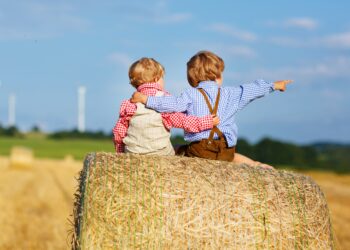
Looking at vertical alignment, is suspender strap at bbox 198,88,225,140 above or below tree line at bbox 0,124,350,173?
above

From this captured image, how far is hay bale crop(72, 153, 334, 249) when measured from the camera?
236 inches

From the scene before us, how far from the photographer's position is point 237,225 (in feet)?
20.0

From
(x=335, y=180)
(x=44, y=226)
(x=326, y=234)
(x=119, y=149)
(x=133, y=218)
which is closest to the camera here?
(x=133, y=218)

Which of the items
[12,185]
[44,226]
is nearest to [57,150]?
[12,185]

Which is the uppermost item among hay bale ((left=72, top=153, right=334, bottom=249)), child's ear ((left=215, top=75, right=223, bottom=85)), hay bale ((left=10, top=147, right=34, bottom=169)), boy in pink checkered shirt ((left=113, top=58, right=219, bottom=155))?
child's ear ((left=215, top=75, right=223, bottom=85))

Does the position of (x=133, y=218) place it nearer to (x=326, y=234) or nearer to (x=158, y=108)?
(x=158, y=108)

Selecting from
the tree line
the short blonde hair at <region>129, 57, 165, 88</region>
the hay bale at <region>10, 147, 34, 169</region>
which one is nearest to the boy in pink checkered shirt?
the short blonde hair at <region>129, 57, 165, 88</region>

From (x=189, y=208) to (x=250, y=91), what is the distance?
5.02ft

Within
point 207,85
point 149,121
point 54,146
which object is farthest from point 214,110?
point 54,146

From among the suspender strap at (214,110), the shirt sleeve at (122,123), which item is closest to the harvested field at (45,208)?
the shirt sleeve at (122,123)

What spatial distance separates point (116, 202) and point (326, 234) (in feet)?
5.54

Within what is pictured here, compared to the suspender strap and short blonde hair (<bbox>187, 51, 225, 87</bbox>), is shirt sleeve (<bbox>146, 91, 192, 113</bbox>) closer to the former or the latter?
the suspender strap

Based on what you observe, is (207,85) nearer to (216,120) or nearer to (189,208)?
(216,120)

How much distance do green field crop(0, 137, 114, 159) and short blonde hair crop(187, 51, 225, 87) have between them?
3757cm
